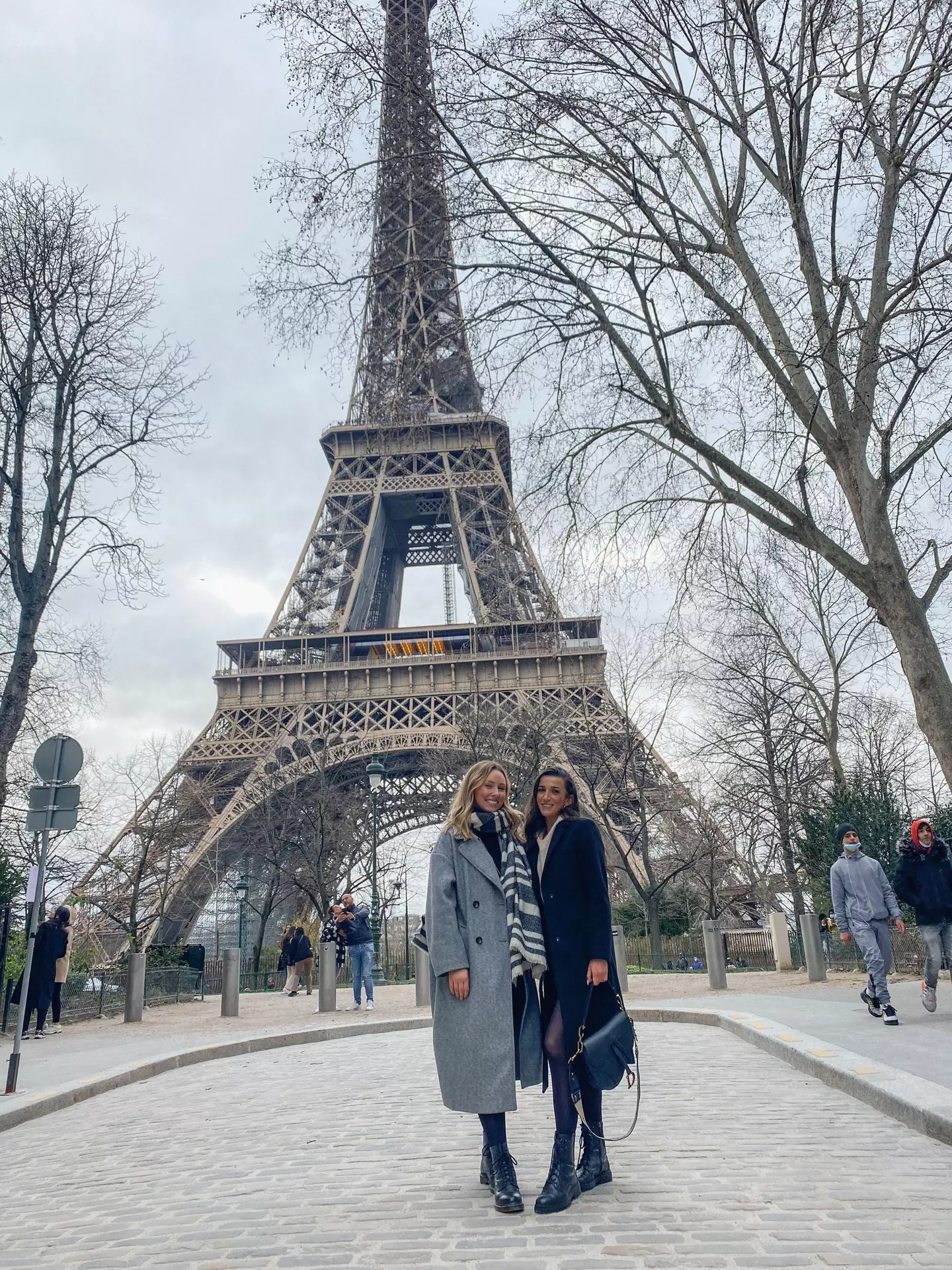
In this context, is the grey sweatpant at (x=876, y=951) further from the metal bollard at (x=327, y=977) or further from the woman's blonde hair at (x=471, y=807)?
the metal bollard at (x=327, y=977)

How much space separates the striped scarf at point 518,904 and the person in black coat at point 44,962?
36.8 feet

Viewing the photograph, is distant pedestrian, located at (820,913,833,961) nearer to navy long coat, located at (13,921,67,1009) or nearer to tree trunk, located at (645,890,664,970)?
tree trunk, located at (645,890,664,970)

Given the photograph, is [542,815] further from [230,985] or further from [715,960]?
[715,960]

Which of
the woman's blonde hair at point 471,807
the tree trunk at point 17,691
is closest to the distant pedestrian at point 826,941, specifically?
the tree trunk at point 17,691

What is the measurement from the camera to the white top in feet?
13.4

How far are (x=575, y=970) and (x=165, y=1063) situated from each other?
6117 millimetres

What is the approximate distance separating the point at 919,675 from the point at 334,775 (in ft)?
95.2

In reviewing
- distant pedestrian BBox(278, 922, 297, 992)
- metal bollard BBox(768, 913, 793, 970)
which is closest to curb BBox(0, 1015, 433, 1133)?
metal bollard BBox(768, 913, 793, 970)

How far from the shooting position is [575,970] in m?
3.86

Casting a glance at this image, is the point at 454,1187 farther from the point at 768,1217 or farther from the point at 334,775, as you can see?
the point at 334,775

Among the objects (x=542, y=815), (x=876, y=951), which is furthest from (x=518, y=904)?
(x=876, y=951)

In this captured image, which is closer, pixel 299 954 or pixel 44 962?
pixel 44 962

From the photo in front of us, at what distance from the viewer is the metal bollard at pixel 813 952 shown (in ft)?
48.8

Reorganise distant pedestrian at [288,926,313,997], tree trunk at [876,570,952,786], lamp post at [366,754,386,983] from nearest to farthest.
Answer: tree trunk at [876,570,952,786] → lamp post at [366,754,386,983] → distant pedestrian at [288,926,313,997]
